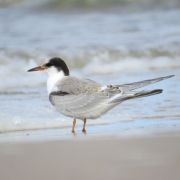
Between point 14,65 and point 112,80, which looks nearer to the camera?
point 112,80

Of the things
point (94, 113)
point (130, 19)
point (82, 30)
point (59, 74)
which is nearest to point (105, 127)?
point (94, 113)

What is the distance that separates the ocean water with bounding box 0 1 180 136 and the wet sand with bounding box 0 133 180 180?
0.57 meters

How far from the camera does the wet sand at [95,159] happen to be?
17.7 feet

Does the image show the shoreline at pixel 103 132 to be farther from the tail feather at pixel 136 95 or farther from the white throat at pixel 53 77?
the white throat at pixel 53 77

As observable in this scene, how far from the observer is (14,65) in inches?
396

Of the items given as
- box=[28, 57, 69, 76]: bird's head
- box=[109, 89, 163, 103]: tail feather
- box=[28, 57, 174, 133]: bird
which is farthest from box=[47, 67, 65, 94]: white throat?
box=[109, 89, 163, 103]: tail feather

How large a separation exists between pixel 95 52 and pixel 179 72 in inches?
59.5

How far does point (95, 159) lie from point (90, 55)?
15.6 feet

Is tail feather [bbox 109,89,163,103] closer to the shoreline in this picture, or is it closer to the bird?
the bird

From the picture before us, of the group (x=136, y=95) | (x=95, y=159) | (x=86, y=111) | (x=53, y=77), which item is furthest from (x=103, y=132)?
(x=95, y=159)

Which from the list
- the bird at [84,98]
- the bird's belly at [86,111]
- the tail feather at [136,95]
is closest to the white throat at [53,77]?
the bird at [84,98]

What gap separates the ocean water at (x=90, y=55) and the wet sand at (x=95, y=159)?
0.57 m

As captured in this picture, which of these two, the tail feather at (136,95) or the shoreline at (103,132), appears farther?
the shoreline at (103,132)

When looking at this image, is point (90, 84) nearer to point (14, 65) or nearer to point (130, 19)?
point (14, 65)
